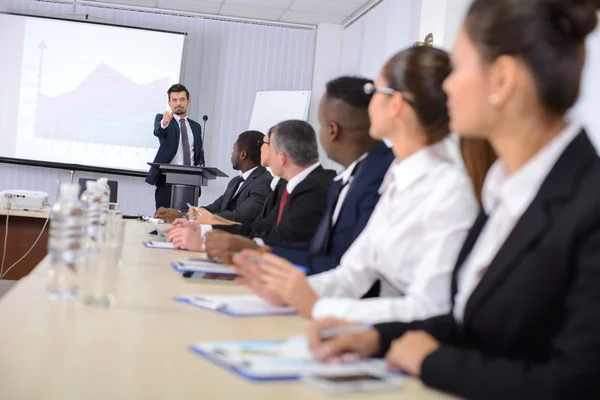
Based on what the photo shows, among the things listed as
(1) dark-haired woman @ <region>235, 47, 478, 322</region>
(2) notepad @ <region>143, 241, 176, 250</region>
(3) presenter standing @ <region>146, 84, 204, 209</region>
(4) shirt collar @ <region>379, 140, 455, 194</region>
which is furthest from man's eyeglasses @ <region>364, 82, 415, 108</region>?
(3) presenter standing @ <region>146, 84, 204, 209</region>

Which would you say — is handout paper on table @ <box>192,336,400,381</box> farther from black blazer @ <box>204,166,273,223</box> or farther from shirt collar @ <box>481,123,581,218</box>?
black blazer @ <box>204,166,273,223</box>

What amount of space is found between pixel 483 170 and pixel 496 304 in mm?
647

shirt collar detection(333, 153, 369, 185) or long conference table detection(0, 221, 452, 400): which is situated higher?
shirt collar detection(333, 153, 369, 185)

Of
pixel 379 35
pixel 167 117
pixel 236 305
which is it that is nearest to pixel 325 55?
pixel 379 35

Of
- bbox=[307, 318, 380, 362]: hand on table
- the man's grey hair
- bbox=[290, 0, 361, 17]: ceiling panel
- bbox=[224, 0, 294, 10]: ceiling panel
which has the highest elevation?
bbox=[290, 0, 361, 17]: ceiling panel

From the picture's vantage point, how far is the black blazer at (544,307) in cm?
93

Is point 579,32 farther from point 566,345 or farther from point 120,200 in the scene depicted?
point 120,200

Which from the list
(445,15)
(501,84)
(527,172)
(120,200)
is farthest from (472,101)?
(120,200)

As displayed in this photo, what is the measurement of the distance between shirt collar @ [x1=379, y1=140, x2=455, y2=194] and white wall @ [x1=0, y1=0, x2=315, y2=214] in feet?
21.2

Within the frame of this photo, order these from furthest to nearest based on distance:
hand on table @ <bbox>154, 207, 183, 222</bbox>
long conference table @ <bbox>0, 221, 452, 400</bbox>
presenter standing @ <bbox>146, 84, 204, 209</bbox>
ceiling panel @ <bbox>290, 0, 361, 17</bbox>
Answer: ceiling panel @ <bbox>290, 0, 361, 17</bbox>
presenter standing @ <bbox>146, 84, 204, 209</bbox>
hand on table @ <bbox>154, 207, 183, 222</bbox>
long conference table @ <bbox>0, 221, 452, 400</bbox>

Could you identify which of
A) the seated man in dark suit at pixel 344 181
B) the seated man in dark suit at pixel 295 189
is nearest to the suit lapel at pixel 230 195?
the seated man in dark suit at pixel 295 189

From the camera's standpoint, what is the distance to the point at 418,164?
67.1 inches

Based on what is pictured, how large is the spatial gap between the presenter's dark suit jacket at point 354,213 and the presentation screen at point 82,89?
5.70 m

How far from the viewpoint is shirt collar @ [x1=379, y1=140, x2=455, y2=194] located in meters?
1.69
